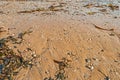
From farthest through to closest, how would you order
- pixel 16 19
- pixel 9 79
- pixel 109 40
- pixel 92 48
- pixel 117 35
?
1. pixel 16 19
2. pixel 117 35
3. pixel 109 40
4. pixel 92 48
5. pixel 9 79

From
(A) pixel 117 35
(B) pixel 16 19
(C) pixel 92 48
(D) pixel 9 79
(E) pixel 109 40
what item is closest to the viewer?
(D) pixel 9 79

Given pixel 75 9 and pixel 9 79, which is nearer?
pixel 9 79

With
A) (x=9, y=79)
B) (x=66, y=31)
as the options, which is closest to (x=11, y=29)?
(x=66, y=31)

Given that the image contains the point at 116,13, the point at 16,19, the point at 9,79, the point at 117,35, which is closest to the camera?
the point at 9,79

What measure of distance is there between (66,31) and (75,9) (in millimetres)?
5179

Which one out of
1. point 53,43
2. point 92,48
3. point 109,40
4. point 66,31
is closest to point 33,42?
point 53,43

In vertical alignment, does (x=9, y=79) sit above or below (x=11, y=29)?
below

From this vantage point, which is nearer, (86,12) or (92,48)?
(92,48)

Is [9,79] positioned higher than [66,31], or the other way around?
[66,31]

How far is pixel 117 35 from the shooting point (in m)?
9.71

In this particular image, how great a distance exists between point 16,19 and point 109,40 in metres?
4.83

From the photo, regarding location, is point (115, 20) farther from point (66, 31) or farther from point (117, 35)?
point (66, 31)

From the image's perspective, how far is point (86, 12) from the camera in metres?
13.6

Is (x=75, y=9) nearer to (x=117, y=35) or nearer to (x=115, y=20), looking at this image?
(x=115, y=20)
